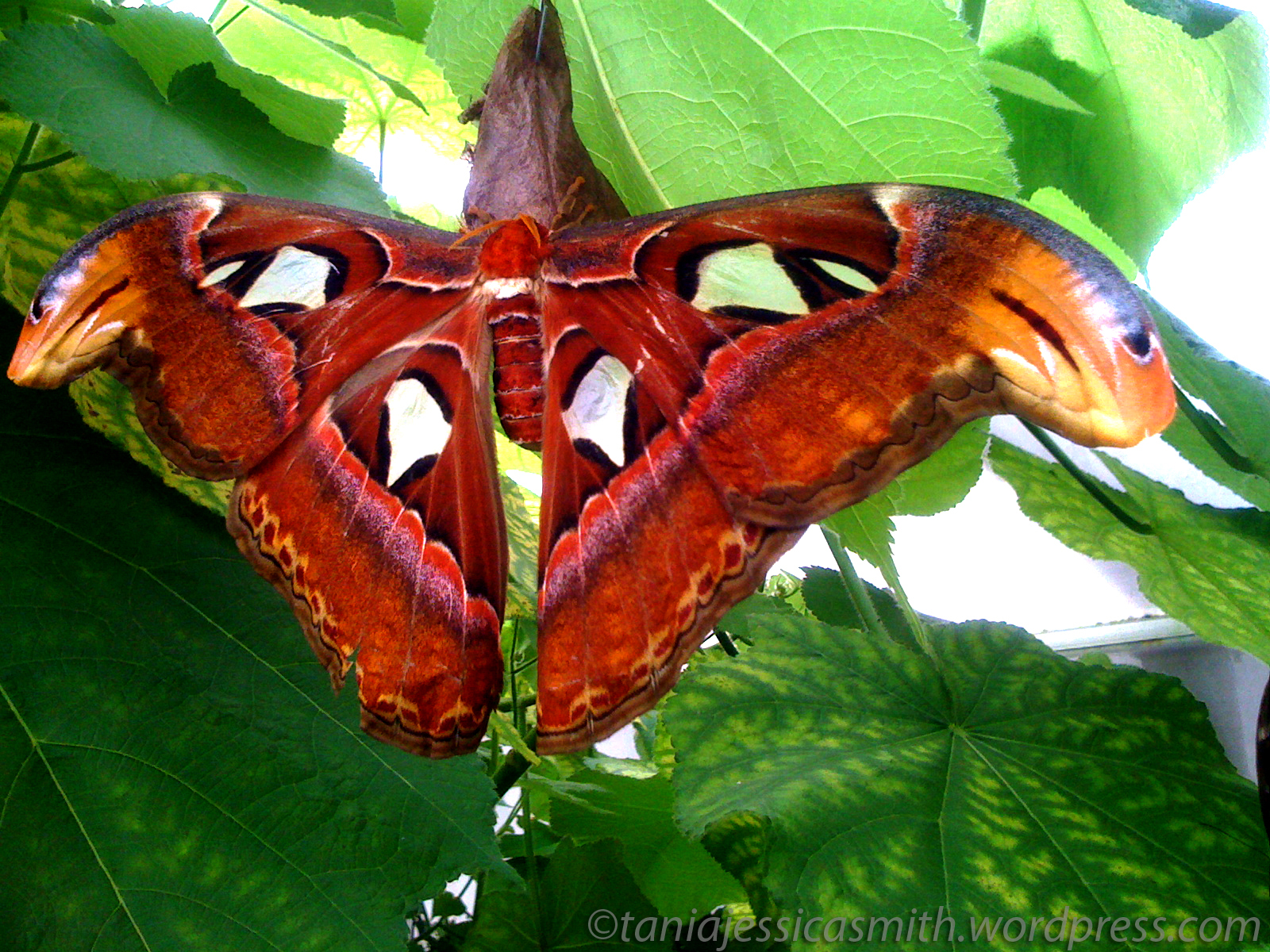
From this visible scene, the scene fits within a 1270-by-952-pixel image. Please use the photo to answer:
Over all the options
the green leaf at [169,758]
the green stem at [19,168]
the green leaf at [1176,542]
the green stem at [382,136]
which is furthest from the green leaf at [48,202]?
the green leaf at [1176,542]

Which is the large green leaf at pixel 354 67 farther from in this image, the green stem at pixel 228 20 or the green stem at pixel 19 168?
the green stem at pixel 19 168

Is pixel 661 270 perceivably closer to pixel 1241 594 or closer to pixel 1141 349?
pixel 1141 349

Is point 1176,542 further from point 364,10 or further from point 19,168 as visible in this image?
point 19,168

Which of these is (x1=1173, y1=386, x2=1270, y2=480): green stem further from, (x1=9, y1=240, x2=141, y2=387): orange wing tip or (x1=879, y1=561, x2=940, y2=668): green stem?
(x1=9, y1=240, x2=141, y2=387): orange wing tip

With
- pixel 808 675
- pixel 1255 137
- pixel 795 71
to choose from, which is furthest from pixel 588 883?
pixel 1255 137

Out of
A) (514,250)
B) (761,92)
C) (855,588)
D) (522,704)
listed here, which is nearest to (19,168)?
(514,250)

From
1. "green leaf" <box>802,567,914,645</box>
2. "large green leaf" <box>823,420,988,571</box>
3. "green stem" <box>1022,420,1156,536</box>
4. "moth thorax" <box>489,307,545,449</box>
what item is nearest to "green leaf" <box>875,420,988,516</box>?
"large green leaf" <box>823,420,988,571</box>
